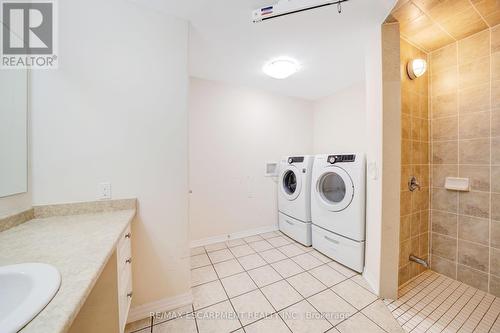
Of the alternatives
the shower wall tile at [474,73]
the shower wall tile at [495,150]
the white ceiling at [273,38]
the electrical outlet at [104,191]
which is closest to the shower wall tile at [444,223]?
the shower wall tile at [495,150]

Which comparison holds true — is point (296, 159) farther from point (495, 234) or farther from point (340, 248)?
point (495, 234)

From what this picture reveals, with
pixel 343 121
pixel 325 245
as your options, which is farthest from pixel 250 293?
pixel 343 121

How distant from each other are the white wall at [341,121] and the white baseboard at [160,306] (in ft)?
8.56

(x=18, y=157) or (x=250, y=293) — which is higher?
(x=18, y=157)

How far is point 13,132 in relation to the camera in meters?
0.97

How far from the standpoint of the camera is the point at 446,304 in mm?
1345

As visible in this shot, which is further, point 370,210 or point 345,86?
point 345,86

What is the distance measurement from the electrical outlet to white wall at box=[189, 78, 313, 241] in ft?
3.65

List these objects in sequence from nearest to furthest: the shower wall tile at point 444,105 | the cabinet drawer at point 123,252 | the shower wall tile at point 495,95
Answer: the cabinet drawer at point 123,252, the shower wall tile at point 495,95, the shower wall tile at point 444,105

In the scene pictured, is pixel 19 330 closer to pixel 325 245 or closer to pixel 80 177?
pixel 80 177

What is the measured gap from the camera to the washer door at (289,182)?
2.44 metres

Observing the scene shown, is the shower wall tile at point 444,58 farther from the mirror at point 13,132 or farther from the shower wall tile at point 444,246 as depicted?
the mirror at point 13,132

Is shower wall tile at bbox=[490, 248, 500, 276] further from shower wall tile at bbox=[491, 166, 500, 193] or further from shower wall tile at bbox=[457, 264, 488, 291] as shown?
shower wall tile at bbox=[491, 166, 500, 193]

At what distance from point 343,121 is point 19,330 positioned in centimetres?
316
